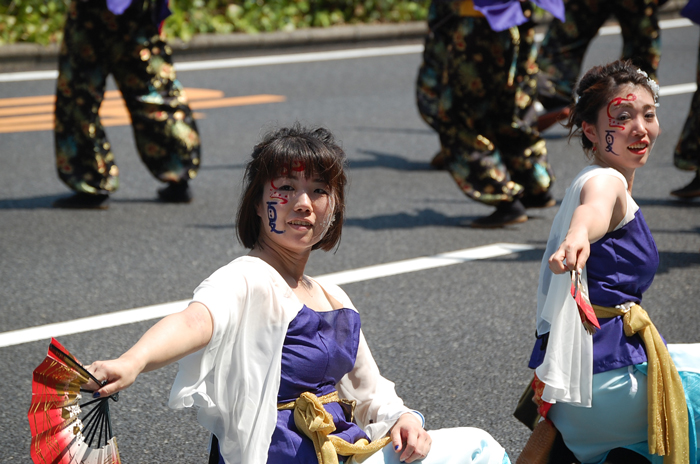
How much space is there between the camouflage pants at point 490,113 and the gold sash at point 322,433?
134 inches

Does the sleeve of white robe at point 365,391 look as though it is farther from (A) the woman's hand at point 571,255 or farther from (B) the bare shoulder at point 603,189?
(B) the bare shoulder at point 603,189

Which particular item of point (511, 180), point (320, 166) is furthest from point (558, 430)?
point (511, 180)

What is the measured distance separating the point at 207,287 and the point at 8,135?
20.3ft

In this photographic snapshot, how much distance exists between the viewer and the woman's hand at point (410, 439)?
2047 millimetres

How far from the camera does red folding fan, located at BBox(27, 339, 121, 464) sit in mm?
1607

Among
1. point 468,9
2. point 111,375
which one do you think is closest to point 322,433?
point 111,375

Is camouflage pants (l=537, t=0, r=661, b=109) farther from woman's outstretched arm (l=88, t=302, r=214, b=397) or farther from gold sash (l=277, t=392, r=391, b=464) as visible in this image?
woman's outstretched arm (l=88, t=302, r=214, b=397)

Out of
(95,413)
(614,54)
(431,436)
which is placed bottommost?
(614,54)

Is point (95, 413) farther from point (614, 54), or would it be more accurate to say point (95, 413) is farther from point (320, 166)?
point (614, 54)

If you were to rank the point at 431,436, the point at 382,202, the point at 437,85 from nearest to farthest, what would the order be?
the point at 431,436, the point at 382,202, the point at 437,85

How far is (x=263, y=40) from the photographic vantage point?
1177 cm

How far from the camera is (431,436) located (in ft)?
6.94

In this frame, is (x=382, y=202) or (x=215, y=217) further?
(x=382, y=202)

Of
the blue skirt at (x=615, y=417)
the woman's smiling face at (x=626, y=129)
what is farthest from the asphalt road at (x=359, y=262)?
the woman's smiling face at (x=626, y=129)
